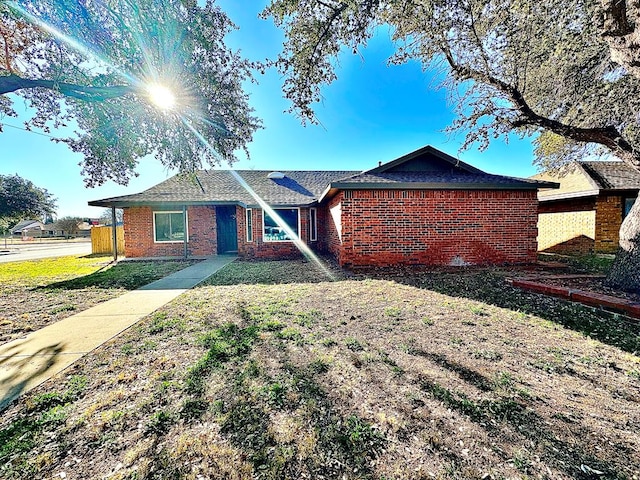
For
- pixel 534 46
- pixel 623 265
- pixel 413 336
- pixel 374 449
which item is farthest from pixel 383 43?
pixel 374 449

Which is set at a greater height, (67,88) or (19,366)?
(67,88)

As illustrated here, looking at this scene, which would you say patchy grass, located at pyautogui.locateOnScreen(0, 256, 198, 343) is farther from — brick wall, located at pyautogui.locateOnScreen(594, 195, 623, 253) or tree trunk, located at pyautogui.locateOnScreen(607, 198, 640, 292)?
brick wall, located at pyautogui.locateOnScreen(594, 195, 623, 253)

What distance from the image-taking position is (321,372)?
2.83 m

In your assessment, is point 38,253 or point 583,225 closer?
point 583,225

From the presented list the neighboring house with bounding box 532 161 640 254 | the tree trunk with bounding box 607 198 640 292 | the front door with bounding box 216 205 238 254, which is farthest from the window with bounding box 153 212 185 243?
the neighboring house with bounding box 532 161 640 254

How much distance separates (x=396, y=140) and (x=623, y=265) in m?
9.12

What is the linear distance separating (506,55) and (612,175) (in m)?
10.2

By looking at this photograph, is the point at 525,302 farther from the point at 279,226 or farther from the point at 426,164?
the point at 279,226

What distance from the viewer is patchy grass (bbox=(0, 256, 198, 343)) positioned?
457cm

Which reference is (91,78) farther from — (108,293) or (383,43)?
(383,43)

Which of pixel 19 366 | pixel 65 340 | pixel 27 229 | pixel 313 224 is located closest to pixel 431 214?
pixel 313 224

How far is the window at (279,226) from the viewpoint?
1230cm

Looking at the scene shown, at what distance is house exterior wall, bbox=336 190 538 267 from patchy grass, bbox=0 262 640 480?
14.1ft

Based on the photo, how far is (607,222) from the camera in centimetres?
1099
